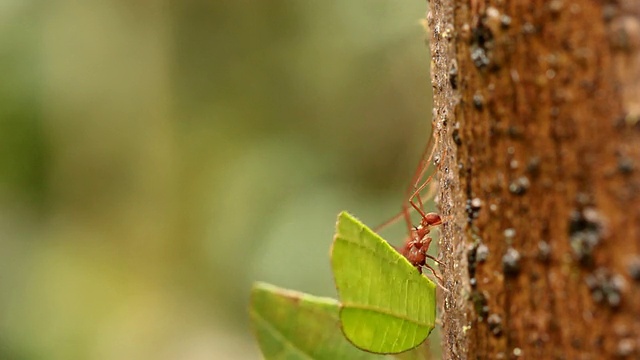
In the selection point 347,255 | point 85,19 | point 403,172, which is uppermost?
point 85,19

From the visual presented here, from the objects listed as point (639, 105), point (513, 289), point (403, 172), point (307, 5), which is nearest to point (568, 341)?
point (513, 289)

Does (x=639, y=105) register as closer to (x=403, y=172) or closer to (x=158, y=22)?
(x=403, y=172)

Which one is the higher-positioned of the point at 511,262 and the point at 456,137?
the point at 456,137

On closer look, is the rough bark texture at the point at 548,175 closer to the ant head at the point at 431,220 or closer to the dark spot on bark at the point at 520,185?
the dark spot on bark at the point at 520,185

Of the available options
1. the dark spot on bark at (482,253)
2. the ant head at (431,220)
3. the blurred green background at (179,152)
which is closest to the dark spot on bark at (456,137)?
the dark spot on bark at (482,253)

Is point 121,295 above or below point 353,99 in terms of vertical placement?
below

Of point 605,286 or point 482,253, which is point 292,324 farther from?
point 605,286

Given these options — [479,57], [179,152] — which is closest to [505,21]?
[479,57]
